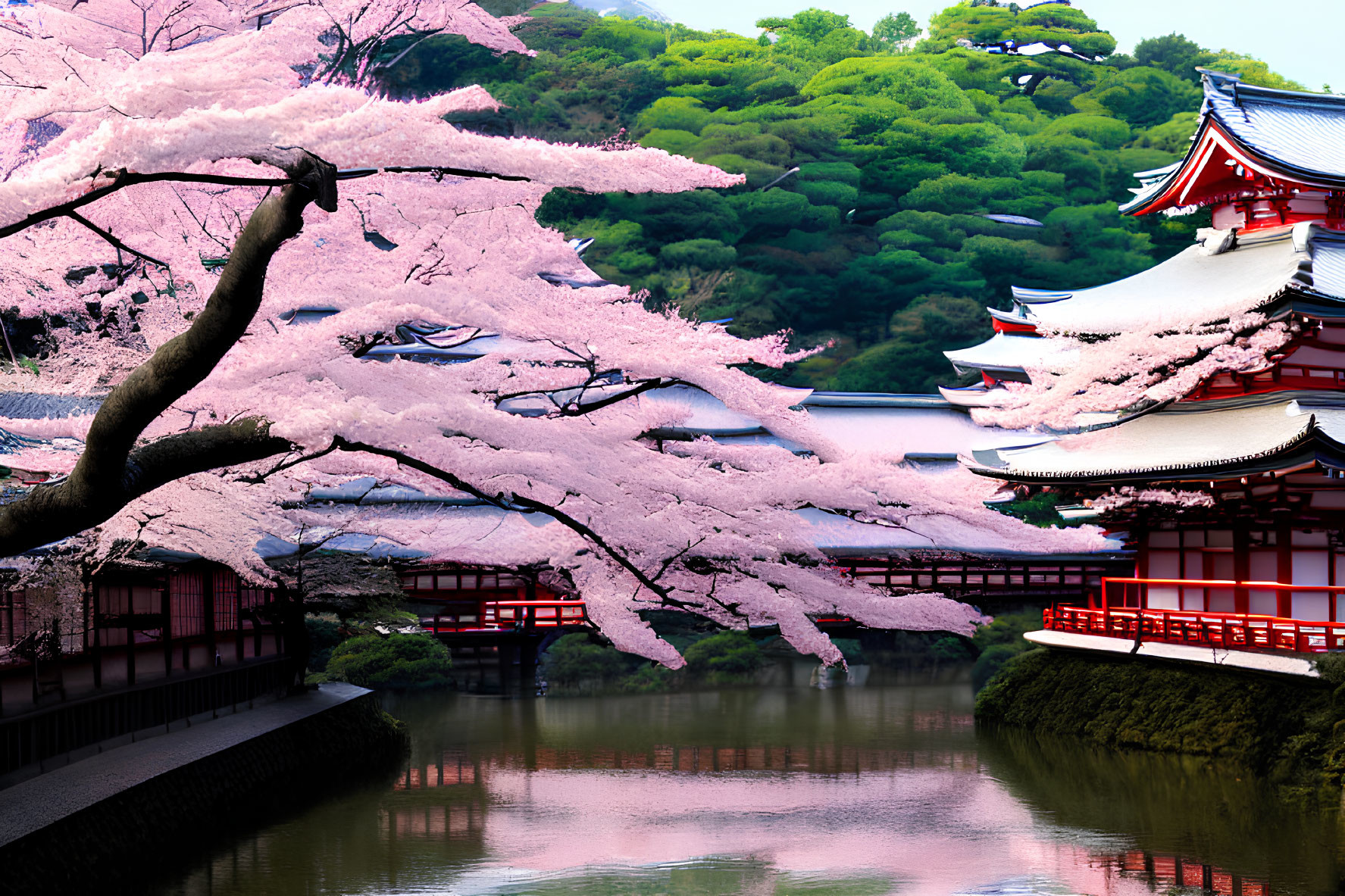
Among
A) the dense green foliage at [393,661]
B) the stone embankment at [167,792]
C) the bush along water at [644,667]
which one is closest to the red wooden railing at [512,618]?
the dense green foliage at [393,661]

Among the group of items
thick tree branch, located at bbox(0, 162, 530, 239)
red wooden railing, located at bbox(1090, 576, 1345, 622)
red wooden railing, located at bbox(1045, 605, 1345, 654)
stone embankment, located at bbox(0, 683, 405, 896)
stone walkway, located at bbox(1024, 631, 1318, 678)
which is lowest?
stone embankment, located at bbox(0, 683, 405, 896)

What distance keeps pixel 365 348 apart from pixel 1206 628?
44.3 ft

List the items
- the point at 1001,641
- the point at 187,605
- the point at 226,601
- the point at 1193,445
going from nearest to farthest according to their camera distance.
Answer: the point at 1193,445 → the point at 187,605 → the point at 226,601 → the point at 1001,641

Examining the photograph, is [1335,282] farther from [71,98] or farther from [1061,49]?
[1061,49]

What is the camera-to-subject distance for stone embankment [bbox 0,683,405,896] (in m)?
9.85

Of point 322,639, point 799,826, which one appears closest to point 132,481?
point 799,826

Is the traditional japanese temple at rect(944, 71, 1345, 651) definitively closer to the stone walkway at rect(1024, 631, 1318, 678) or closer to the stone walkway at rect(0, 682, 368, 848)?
the stone walkway at rect(1024, 631, 1318, 678)

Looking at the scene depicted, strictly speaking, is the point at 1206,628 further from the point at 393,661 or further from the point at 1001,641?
the point at 393,661

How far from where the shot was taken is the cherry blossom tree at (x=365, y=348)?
4.64 meters

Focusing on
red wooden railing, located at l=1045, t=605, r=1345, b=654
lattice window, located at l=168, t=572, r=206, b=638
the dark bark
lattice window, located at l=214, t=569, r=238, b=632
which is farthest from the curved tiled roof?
the dark bark

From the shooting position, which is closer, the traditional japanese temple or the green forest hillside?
the traditional japanese temple

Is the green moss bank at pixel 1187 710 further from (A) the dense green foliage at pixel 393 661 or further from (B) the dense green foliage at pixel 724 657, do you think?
(A) the dense green foliage at pixel 393 661

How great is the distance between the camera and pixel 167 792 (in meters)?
12.3

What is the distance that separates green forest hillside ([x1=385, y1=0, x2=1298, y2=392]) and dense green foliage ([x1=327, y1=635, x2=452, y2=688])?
1491 cm
